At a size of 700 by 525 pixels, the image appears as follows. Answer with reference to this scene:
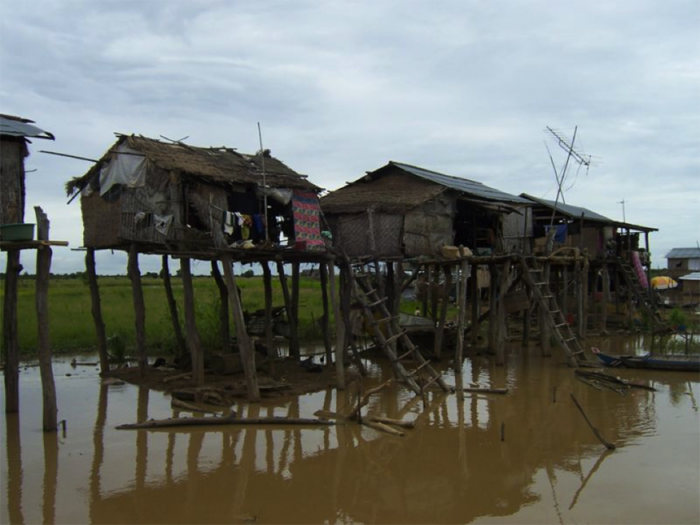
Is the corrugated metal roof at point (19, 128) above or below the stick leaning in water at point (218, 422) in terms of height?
above

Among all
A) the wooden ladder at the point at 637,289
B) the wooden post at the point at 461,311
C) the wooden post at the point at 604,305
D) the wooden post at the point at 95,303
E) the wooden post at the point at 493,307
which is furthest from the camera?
the wooden ladder at the point at 637,289

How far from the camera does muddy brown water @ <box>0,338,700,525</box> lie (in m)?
6.91

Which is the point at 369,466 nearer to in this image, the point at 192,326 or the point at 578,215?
the point at 192,326

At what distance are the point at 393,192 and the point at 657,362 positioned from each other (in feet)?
23.6

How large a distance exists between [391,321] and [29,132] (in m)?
7.16

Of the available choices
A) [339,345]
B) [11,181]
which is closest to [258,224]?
[339,345]

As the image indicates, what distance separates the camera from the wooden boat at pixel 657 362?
14859mm

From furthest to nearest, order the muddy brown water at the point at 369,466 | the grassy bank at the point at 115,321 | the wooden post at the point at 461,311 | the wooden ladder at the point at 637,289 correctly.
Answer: the wooden ladder at the point at 637,289 < the grassy bank at the point at 115,321 < the wooden post at the point at 461,311 < the muddy brown water at the point at 369,466

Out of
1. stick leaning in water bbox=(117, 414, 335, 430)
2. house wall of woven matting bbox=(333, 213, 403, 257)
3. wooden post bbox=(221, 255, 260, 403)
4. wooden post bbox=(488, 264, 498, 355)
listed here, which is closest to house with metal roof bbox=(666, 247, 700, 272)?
wooden post bbox=(488, 264, 498, 355)

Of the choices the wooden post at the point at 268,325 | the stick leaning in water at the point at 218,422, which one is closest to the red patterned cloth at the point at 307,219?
the wooden post at the point at 268,325

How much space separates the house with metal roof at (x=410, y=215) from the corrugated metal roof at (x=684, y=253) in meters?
28.9

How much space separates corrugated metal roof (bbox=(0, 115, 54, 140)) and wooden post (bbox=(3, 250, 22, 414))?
1.70 meters

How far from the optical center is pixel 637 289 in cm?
2377

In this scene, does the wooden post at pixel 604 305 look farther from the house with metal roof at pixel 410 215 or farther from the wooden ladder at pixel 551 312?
the wooden ladder at pixel 551 312
